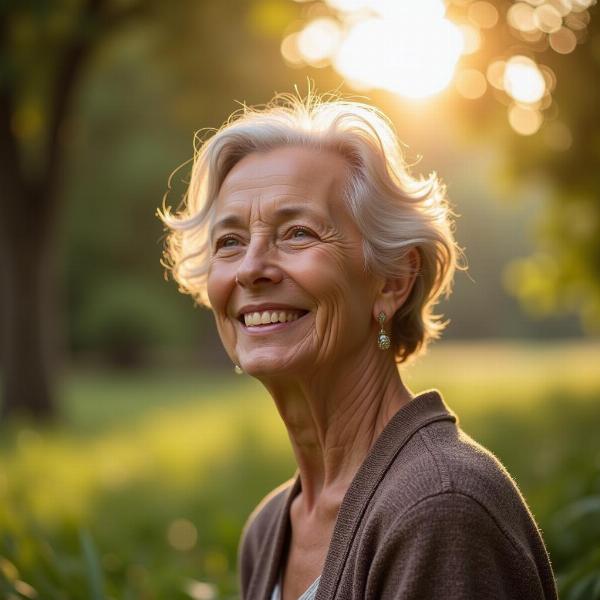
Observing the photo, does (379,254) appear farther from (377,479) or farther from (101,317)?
(101,317)

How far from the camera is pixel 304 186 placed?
100 inches

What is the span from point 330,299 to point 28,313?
1219 centimetres

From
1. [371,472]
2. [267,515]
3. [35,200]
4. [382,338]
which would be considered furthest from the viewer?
[35,200]

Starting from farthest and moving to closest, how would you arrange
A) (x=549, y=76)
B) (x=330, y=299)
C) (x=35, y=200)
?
(x=35, y=200) → (x=549, y=76) → (x=330, y=299)

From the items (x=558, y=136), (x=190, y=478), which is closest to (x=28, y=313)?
(x=190, y=478)

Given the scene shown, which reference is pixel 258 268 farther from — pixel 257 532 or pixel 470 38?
pixel 470 38

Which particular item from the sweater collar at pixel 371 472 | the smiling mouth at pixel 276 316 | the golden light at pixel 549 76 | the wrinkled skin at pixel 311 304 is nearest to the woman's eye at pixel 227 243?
the wrinkled skin at pixel 311 304

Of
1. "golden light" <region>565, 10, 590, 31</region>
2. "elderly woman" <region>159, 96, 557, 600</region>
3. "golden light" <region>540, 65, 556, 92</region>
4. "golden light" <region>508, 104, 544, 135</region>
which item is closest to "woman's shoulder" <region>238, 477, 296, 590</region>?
"elderly woman" <region>159, 96, 557, 600</region>

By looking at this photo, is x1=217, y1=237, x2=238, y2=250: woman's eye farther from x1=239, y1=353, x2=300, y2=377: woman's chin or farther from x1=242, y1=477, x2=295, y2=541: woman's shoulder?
x1=242, y1=477, x2=295, y2=541: woman's shoulder

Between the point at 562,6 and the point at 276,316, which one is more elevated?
the point at 562,6

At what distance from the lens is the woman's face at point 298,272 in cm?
250

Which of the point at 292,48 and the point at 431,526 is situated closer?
the point at 431,526

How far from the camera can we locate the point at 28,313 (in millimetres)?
14008

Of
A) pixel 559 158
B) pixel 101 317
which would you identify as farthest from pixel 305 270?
pixel 101 317
